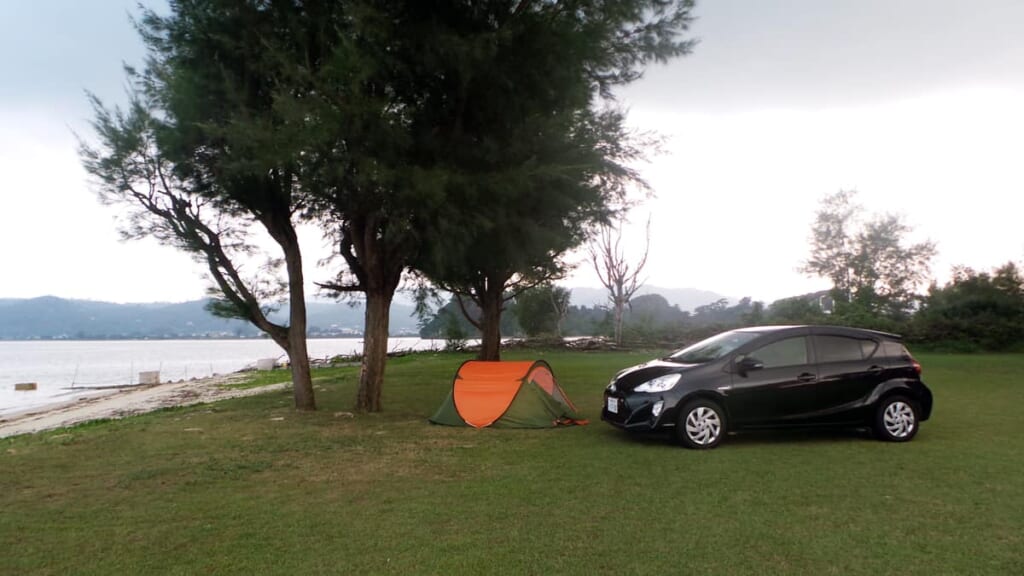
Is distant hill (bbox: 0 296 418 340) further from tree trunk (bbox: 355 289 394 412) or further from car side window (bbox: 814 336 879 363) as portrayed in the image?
car side window (bbox: 814 336 879 363)

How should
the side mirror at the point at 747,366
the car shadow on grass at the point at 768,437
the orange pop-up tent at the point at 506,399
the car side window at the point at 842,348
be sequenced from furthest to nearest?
the orange pop-up tent at the point at 506,399 < the car side window at the point at 842,348 < the car shadow on grass at the point at 768,437 < the side mirror at the point at 747,366

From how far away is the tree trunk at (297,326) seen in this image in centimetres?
1320

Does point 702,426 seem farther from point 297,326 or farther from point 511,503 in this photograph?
point 297,326

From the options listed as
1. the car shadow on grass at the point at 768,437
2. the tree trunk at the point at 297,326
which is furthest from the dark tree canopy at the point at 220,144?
the car shadow on grass at the point at 768,437

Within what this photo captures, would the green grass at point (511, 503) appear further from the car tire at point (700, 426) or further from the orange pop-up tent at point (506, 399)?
the orange pop-up tent at point (506, 399)

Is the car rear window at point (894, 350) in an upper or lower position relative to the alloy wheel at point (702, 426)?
upper

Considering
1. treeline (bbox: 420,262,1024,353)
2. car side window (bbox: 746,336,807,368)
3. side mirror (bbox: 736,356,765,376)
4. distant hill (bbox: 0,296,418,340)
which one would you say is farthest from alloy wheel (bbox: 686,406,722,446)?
distant hill (bbox: 0,296,418,340)

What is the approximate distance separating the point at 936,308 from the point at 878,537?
104 ft

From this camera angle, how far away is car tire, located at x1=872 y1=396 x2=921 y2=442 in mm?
8836

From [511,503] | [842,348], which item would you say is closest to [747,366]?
[842,348]

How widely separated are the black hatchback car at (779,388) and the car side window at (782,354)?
13 mm

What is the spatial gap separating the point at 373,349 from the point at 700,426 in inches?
258

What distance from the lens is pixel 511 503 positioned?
19.1 ft

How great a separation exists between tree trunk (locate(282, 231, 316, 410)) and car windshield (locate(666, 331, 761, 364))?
24.2 feet
